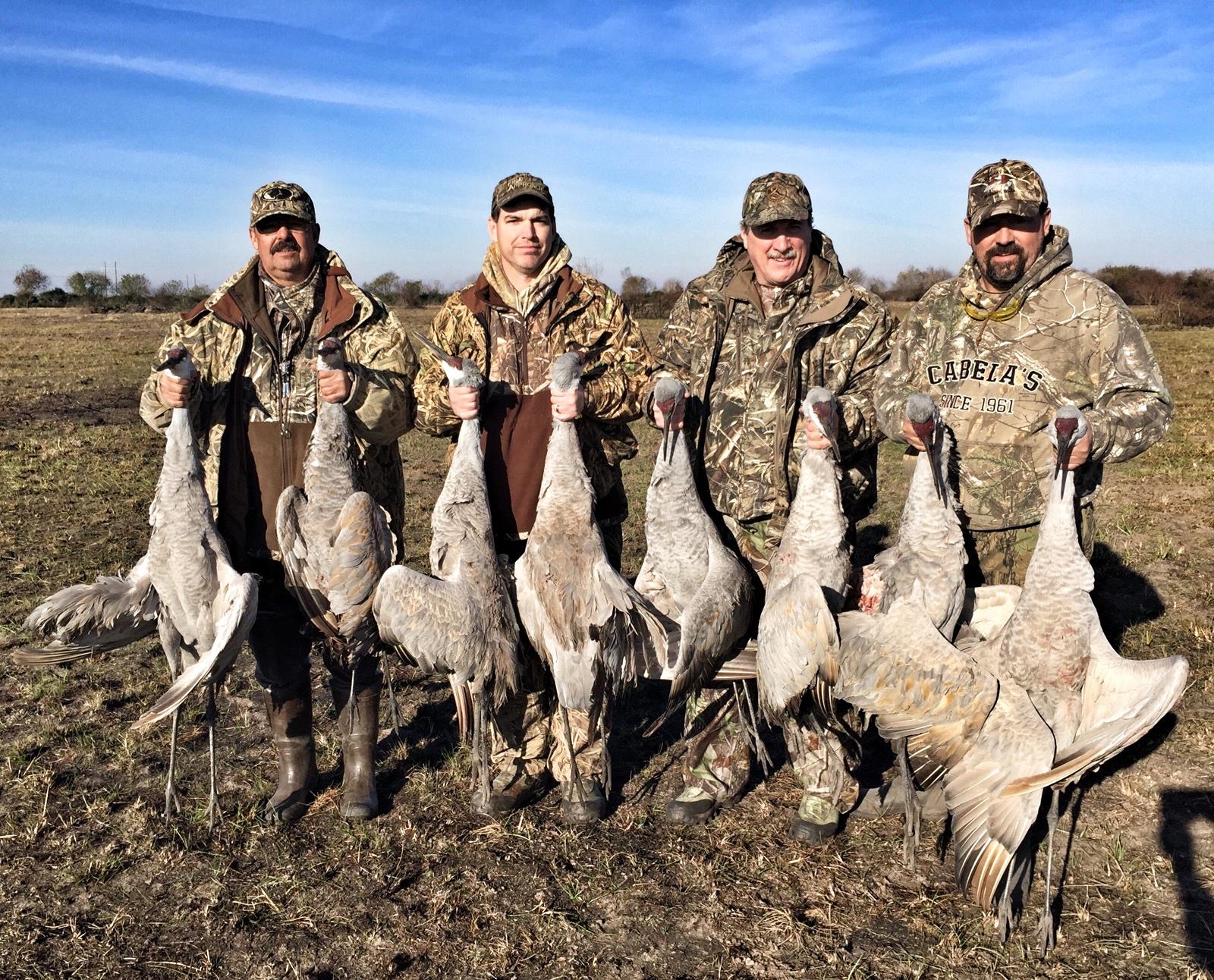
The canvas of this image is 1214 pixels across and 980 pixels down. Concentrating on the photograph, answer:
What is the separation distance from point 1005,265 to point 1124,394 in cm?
83

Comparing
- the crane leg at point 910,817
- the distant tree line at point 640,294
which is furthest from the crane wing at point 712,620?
the distant tree line at point 640,294

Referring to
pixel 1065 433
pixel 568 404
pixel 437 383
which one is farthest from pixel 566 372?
pixel 1065 433

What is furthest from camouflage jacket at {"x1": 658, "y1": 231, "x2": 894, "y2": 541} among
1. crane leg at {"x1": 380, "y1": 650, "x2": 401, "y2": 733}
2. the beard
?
crane leg at {"x1": 380, "y1": 650, "x2": 401, "y2": 733}

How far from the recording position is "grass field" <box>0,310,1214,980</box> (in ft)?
12.4

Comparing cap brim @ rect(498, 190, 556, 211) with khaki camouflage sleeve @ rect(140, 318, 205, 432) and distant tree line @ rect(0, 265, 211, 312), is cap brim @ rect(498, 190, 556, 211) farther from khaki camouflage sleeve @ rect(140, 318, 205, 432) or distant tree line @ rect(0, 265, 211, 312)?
distant tree line @ rect(0, 265, 211, 312)

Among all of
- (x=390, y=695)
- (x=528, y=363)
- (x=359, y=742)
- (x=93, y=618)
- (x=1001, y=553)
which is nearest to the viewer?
(x=93, y=618)

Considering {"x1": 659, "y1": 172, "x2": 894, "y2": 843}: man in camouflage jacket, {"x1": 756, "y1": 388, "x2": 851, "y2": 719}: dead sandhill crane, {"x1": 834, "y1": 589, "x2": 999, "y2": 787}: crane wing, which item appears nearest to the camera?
{"x1": 834, "y1": 589, "x2": 999, "y2": 787}: crane wing

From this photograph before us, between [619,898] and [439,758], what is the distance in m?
1.64

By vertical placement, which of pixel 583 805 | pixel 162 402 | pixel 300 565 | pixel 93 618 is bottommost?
pixel 583 805

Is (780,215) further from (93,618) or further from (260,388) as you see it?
(93,618)

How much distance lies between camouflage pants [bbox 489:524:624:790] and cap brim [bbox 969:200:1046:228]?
2.41 m

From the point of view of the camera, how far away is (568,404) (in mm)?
4336

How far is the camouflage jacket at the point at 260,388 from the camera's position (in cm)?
453

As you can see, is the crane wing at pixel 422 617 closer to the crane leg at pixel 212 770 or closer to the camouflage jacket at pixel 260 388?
the camouflage jacket at pixel 260 388
